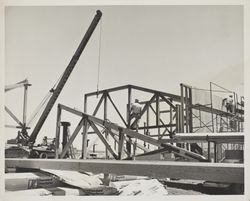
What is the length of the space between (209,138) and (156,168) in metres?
A: 0.42

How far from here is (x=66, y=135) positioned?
1.72 m

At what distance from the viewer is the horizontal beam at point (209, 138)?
165cm

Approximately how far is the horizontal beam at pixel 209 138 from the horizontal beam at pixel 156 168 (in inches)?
8.3

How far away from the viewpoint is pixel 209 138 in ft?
5.49

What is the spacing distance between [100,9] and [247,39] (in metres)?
0.76

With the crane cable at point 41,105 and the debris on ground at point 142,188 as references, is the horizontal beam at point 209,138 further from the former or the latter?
the crane cable at point 41,105

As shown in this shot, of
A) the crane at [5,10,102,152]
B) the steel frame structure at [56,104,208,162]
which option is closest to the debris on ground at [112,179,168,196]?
the steel frame structure at [56,104,208,162]

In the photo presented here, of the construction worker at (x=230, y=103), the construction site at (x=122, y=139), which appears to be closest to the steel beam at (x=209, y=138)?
the construction site at (x=122, y=139)

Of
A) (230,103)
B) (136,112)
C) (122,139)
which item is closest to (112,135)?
(122,139)

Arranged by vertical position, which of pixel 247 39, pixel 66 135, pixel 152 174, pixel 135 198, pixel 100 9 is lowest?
pixel 135 198

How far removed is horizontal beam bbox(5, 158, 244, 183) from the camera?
4.31ft

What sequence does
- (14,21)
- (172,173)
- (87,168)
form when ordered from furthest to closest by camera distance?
(14,21) < (87,168) < (172,173)

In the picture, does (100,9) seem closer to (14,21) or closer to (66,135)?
(14,21)

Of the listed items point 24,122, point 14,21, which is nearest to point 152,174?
point 24,122
